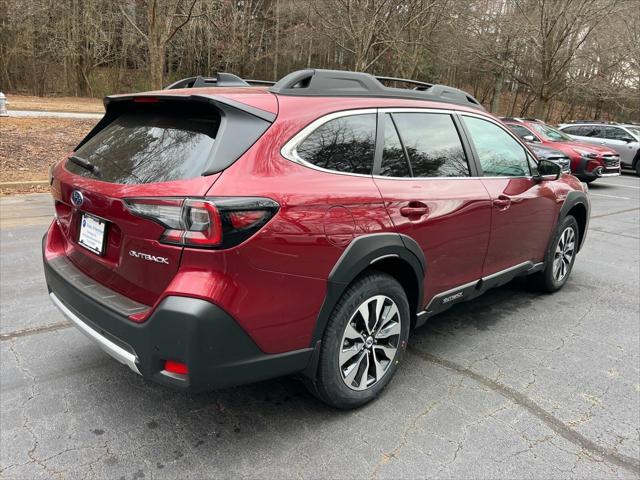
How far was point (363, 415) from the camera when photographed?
9.08 feet

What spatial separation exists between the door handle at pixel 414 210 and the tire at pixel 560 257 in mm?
2140

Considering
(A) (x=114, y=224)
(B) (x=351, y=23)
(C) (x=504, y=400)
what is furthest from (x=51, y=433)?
(B) (x=351, y=23)

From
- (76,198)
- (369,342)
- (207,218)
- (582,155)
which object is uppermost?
(207,218)

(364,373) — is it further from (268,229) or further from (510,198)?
(510,198)

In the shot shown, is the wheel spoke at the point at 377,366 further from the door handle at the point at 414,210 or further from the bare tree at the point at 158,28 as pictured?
the bare tree at the point at 158,28

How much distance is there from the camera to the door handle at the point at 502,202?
3.53 m

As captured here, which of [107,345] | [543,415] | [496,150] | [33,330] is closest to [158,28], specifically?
[33,330]

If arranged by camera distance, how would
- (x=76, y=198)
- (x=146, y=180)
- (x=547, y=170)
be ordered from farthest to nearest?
(x=547, y=170) < (x=76, y=198) < (x=146, y=180)

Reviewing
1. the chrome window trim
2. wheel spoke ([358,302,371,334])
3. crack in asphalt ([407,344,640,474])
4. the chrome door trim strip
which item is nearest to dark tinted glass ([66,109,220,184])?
the chrome window trim

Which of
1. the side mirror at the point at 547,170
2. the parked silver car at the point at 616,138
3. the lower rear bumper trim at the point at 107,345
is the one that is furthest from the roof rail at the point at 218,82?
the parked silver car at the point at 616,138

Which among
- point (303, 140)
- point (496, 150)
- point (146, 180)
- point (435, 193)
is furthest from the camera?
point (496, 150)

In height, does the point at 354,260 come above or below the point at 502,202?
below

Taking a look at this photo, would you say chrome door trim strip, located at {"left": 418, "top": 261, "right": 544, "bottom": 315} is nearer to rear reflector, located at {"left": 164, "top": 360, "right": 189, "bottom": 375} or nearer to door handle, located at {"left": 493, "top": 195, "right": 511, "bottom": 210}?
door handle, located at {"left": 493, "top": 195, "right": 511, "bottom": 210}

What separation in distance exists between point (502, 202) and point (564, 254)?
165cm
